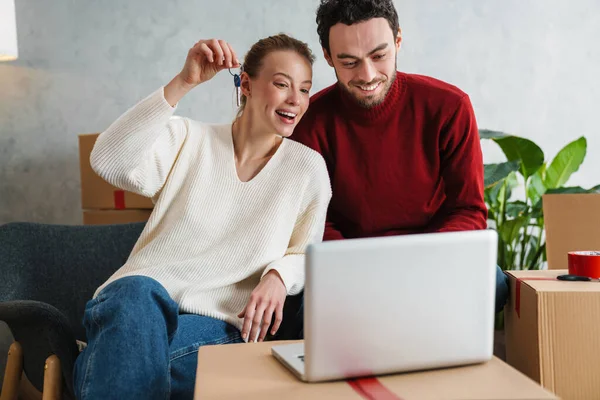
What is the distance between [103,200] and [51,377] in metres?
1.14

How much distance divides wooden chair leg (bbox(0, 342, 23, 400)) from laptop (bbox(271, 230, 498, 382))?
0.95 metres

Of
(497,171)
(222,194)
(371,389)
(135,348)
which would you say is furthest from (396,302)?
(497,171)

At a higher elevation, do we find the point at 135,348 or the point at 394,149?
the point at 394,149

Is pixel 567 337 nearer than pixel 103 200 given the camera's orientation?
Yes

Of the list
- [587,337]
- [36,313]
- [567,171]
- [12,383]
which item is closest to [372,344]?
[587,337]

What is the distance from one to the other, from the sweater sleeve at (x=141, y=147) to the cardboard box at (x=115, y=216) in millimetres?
871

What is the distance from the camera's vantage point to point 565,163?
2.62 metres

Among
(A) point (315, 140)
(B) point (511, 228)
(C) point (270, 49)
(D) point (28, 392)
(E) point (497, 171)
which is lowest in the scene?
(D) point (28, 392)

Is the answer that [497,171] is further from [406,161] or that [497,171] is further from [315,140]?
[315,140]

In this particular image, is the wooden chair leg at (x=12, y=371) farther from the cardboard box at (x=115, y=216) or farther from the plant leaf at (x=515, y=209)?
the plant leaf at (x=515, y=209)

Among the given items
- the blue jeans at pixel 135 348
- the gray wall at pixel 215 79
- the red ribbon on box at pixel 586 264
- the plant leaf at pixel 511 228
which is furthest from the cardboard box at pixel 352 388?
the gray wall at pixel 215 79

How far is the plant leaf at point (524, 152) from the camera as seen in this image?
2.51m

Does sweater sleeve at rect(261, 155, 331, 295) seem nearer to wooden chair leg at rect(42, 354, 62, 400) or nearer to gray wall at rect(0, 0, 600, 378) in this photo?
wooden chair leg at rect(42, 354, 62, 400)

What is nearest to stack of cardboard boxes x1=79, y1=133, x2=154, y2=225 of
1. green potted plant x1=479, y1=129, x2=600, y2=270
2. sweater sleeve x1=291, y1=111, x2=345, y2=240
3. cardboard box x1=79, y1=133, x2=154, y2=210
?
cardboard box x1=79, y1=133, x2=154, y2=210
